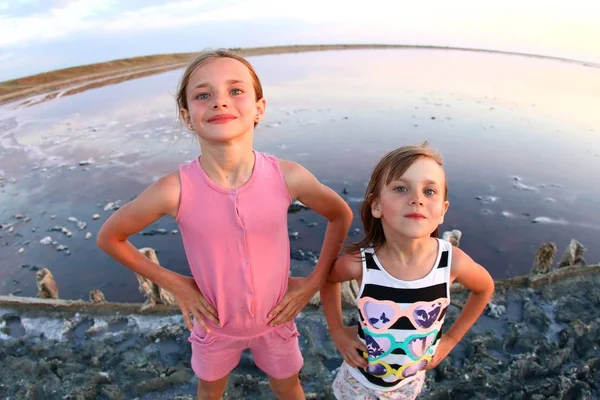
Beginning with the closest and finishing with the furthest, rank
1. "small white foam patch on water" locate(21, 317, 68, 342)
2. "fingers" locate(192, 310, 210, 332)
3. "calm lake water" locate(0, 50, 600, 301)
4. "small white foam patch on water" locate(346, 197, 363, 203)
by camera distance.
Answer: "fingers" locate(192, 310, 210, 332)
"small white foam patch on water" locate(21, 317, 68, 342)
"calm lake water" locate(0, 50, 600, 301)
"small white foam patch on water" locate(346, 197, 363, 203)

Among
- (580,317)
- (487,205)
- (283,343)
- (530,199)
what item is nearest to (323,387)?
(283,343)

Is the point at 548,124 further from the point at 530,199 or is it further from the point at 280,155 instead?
the point at 280,155

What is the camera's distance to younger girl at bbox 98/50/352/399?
1.89 m

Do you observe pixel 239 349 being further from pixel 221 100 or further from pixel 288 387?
pixel 221 100

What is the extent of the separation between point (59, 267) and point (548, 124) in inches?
461

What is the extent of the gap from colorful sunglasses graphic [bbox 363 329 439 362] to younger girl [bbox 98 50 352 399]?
0.41 metres

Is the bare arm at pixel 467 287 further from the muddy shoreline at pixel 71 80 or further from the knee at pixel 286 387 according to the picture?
the muddy shoreline at pixel 71 80

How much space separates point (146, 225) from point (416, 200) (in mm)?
1259

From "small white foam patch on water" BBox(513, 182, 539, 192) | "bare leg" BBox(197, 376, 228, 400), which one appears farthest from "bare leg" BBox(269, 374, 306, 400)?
"small white foam patch on water" BBox(513, 182, 539, 192)

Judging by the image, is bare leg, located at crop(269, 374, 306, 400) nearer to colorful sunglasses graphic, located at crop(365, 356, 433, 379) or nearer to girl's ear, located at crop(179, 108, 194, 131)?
colorful sunglasses graphic, located at crop(365, 356, 433, 379)

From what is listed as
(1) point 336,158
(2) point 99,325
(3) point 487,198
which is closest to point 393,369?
(2) point 99,325

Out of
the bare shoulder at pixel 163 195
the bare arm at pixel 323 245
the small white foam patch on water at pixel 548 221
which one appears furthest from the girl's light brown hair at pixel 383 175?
the small white foam patch on water at pixel 548 221

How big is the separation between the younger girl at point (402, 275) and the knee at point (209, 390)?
2.70 feet

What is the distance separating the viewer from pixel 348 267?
6.70ft
